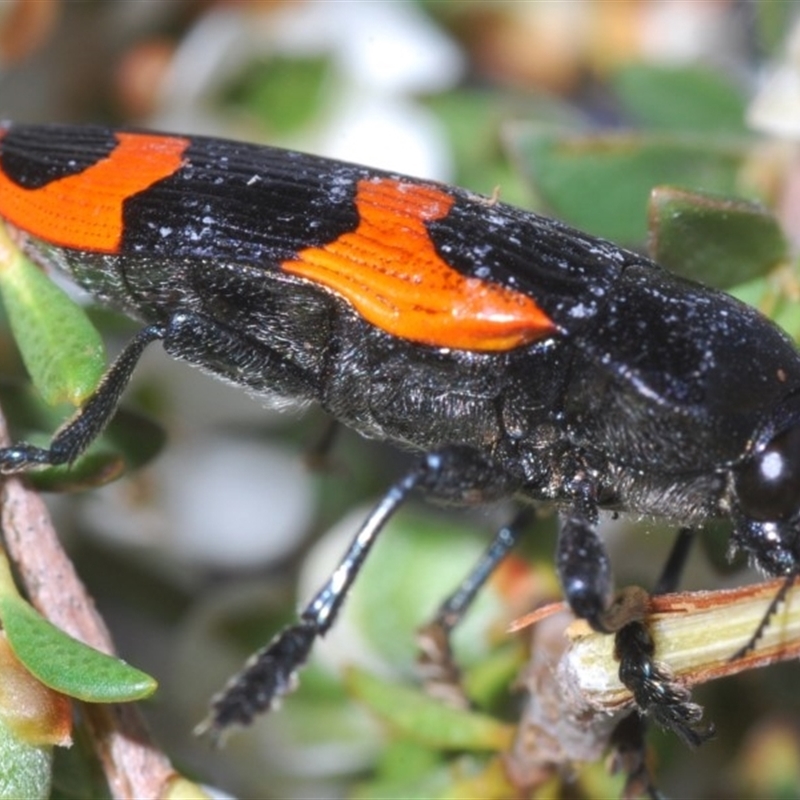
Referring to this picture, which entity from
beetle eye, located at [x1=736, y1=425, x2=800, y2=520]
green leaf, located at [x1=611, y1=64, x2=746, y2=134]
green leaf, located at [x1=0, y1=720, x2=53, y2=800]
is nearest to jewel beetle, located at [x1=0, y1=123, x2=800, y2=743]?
beetle eye, located at [x1=736, y1=425, x2=800, y2=520]

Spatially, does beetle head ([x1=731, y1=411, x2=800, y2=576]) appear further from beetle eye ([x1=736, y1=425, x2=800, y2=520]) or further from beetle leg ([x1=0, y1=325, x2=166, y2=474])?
beetle leg ([x1=0, y1=325, x2=166, y2=474])

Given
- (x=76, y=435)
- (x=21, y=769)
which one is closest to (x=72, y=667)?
(x=21, y=769)

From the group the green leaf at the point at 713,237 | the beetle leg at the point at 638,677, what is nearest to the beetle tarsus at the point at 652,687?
the beetle leg at the point at 638,677

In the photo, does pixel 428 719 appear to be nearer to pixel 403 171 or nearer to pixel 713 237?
pixel 713 237

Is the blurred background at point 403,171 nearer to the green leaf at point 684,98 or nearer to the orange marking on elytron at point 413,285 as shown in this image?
the green leaf at point 684,98

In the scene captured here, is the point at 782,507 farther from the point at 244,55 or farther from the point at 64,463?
the point at 244,55
